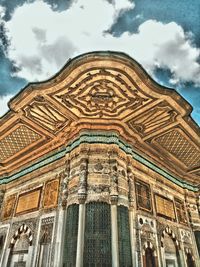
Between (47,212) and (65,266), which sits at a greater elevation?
(47,212)

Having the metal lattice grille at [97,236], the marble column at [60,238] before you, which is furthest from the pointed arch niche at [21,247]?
the metal lattice grille at [97,236]

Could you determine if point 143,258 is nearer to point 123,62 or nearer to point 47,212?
point 47,212

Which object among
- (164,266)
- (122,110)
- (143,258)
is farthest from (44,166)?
A: (164,266)

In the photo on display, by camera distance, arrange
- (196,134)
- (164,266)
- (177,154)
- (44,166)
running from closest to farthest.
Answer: (164,266) < (196,134) < (44,166) < (177,154)

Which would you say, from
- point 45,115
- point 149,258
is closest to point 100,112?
point 45,115

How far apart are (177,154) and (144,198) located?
2022 millimetres

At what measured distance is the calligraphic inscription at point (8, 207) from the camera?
→ 19.7 feet

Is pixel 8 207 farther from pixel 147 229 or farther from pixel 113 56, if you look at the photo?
pixel 113 56

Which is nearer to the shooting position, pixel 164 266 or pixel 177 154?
pixel 164 266

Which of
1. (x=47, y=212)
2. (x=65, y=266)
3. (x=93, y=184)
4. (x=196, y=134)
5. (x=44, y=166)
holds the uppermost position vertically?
(x=196, y=134)

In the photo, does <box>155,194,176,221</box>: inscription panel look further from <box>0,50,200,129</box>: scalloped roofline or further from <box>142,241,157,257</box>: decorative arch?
<box>0,50,200,129</box>: scalloped roofline

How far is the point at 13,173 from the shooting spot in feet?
22.7

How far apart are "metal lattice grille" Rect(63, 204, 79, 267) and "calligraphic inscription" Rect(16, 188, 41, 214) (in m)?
1.42

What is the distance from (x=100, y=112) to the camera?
197 inches
